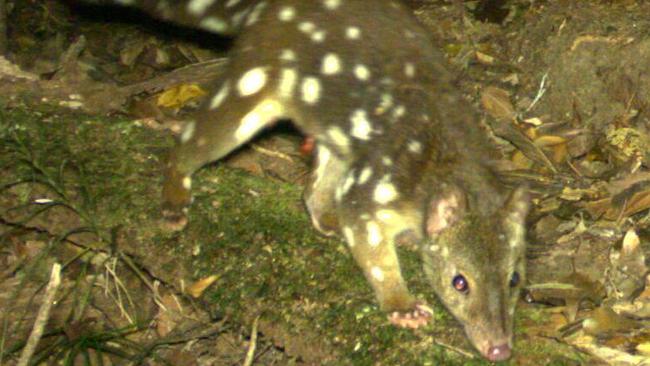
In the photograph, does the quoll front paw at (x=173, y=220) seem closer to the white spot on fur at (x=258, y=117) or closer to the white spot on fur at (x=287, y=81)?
the white spot on fur at (x=258, y=117)

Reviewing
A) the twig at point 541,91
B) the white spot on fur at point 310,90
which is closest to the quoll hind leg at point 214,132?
the white spot on fur at point 310,90

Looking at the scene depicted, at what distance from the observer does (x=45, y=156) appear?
499 cm

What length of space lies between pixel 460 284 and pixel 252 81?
126cm

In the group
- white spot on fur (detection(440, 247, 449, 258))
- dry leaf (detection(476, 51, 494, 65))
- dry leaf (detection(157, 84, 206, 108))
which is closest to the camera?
white spot on fur (detection(440, 247, 449, 258))

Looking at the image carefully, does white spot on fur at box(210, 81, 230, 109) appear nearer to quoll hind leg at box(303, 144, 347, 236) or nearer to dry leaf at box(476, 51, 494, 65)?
quoll hind leg at box(303, 144, 347, 236)

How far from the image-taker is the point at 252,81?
4820 mm

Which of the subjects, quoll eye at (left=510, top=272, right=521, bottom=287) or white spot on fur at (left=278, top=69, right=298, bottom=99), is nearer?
quoll eye at (left=510, top=272, right=521, bottom=287)

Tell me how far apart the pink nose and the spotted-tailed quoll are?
0.36 meters

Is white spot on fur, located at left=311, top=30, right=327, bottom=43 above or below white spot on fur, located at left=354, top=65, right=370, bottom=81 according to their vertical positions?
above

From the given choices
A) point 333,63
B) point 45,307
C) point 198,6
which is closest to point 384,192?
point 333,63

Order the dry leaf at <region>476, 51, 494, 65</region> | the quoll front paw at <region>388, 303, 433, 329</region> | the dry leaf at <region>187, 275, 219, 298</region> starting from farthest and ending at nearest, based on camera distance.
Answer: the dry leaf at <region>476, 51, 494, 65</region>, the dry leaf at <region>187, 275, 219, 298</region>, the quoll front paw at <region>388, 303, 433, 329</region>

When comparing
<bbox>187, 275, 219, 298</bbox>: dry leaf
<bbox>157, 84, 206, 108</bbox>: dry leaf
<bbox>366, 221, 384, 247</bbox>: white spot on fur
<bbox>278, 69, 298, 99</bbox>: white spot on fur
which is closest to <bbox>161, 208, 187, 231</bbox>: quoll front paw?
<bbox>187, 275, 219, 298</bbox>: dry leaf

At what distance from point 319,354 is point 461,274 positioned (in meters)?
0.74

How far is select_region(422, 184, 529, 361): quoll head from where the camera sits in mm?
4527
